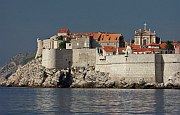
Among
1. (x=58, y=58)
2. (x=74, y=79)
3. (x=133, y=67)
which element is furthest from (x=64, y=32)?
(x=133, y=67)

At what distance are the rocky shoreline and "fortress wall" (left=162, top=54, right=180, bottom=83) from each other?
1.08m

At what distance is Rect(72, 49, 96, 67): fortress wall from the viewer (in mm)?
70806

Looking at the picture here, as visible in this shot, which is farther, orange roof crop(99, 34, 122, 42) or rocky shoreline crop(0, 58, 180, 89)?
orange roof crop(99, 34, 122, 42)

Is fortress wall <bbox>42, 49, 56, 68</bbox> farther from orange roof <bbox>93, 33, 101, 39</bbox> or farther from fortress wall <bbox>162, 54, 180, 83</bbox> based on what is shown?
fortress wall <bbox>162, 54, 180, 83</bbox>

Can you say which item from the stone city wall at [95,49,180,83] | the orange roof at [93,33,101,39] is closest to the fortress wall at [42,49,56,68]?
the orange roof at [93,33,101,39]

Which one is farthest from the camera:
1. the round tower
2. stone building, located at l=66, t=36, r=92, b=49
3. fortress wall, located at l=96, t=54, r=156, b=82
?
the round tower

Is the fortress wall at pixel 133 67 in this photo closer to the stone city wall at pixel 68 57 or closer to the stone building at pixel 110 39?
the stone city wall at pixel 68 57

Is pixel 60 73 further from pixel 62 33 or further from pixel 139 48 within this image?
pixel 62 33

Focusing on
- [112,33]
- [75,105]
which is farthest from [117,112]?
[112,33]

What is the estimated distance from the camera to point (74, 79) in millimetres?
69625

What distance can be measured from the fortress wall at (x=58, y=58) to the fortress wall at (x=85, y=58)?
80 cm

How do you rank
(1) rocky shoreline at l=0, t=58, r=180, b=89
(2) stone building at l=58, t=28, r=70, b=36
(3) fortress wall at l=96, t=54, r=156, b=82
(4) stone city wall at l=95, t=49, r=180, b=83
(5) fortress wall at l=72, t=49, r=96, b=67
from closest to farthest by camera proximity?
(4) stone city wall at l=95, t=49, r=180, b=83, (3) fortress wall at l=96, t=54, r=156, b=82, (1) rocky shoreline at l=0, t=58, r=180, b=89, (5) fortress wall at l=72, t=49, r=96, b=67, (2) stone building at l=58, t=28, r=70, b=36

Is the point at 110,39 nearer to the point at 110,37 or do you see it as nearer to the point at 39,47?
the point at 110,37

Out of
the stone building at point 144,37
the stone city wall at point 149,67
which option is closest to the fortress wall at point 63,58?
the stone city wall at point 149,67
